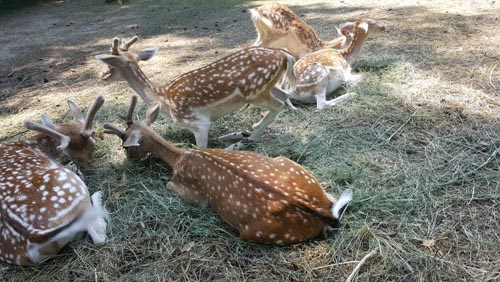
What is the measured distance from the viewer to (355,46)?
5270 millimetres

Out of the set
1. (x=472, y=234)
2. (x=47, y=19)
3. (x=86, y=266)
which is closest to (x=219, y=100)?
(x=86, y=266)

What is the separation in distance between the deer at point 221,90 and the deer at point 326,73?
619 mm

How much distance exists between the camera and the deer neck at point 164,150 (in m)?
3.46

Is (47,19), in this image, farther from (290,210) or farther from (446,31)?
(290,210)

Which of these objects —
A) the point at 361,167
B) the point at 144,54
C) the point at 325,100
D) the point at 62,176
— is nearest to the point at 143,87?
the point at 144,54

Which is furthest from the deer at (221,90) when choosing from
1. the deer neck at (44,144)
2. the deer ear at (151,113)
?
the deer neck at (44,144)

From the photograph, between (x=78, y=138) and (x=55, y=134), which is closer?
(x=55, y=134)

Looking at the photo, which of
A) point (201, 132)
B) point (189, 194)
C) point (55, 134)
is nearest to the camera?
point (189, 194)

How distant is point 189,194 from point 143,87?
140cm

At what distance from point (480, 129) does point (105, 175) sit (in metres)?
3.21

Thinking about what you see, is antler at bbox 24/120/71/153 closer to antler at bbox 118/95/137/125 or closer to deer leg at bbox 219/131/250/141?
antler at bbox 118/95/137/125

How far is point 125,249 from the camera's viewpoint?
2.87m

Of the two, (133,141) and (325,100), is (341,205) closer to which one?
(133,141)

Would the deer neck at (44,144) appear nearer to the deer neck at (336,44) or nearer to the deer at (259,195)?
the deer at (259,195)
